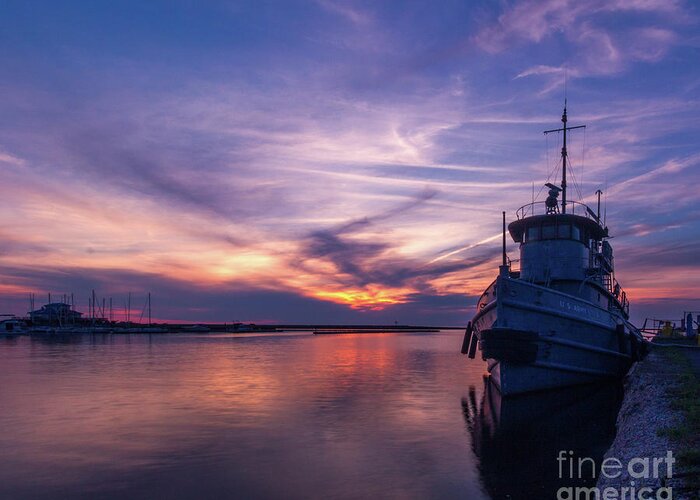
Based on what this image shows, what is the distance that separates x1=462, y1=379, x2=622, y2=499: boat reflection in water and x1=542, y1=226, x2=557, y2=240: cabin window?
7.26 metres

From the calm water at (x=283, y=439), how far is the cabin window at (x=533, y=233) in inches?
313

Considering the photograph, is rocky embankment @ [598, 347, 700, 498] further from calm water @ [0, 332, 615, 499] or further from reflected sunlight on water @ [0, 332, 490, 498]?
reflected sunlight on water @ [0, 332, 490, 498]

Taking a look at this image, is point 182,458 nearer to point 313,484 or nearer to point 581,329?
point 313,484

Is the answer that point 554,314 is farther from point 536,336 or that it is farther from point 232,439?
point 232,439

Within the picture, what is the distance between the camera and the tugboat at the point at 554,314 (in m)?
21.2

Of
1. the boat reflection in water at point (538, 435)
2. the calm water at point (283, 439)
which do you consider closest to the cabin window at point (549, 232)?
the boat reflection in water at point (538, 435)

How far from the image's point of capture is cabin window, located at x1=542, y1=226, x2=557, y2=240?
26587 mm

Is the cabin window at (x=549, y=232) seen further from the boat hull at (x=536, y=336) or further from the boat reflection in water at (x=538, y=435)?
the boat reflection in water at (x=538, y=435)

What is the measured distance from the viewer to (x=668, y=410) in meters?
13.0

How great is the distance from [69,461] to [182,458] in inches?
107

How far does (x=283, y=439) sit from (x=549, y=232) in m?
17.2

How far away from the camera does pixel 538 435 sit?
15906 millimetres

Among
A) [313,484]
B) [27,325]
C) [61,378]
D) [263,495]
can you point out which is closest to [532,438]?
[313,484]

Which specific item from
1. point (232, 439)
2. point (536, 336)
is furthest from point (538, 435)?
point (232, 439)
